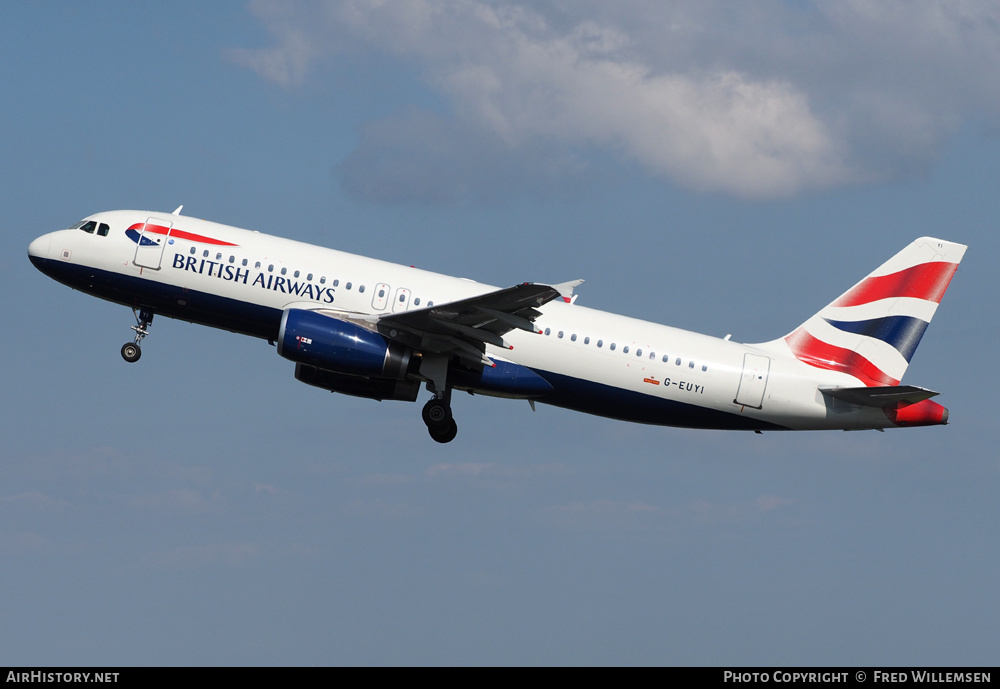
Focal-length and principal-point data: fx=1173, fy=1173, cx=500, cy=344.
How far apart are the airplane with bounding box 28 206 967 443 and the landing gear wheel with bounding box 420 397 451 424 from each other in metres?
0.03

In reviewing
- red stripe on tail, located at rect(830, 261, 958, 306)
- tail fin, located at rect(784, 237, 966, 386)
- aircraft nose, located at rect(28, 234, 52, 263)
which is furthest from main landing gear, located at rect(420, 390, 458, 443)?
red stripe on tail, located at rect(830, 261, 958, 306)

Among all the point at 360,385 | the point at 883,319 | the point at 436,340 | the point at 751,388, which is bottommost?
the point at 360,385

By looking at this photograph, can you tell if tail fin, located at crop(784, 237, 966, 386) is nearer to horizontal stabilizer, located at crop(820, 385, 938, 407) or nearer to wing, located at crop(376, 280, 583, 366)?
horizontal stabilizer, located at crop(820, 385, 938, 407)

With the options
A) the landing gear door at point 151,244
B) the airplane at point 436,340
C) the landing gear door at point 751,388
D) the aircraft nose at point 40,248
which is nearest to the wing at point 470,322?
the airplane at point 436,340

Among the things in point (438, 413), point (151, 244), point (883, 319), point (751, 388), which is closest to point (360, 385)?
point (438, 413)

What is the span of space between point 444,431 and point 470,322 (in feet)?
14.9

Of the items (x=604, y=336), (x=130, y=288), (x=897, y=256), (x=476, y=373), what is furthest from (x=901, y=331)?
(x=130, y=288)

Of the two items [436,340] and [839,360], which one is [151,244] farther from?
[839,360]

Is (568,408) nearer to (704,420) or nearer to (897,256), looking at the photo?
(704,420)

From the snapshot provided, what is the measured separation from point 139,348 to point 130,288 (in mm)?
2385

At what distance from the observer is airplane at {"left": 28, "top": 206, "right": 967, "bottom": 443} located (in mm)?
35375

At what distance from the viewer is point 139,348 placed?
37969mm

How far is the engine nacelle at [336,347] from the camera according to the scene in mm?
34062

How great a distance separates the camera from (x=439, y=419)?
3734cm
